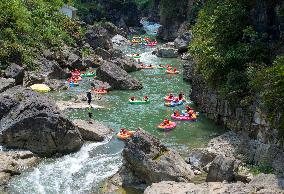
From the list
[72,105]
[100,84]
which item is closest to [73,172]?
[72,105]

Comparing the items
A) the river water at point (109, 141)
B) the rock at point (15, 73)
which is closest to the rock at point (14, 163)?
the river water at point (109, 141)

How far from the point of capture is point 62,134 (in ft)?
80.4

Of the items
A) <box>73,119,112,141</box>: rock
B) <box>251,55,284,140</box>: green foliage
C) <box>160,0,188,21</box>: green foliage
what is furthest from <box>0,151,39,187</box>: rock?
<box>160,0,188,21</box>: green foliage

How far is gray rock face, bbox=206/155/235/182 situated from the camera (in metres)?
19.5

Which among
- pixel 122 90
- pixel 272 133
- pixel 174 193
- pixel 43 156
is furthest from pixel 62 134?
pixel 122 90

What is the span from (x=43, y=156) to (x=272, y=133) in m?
11.6

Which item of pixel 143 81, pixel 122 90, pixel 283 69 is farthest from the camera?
pixel 143 81

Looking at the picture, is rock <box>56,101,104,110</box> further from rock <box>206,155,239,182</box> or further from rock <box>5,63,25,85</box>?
rock <box>206,155,239,182</box>

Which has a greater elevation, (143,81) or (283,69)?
(283,69)

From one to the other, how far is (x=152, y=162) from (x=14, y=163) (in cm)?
701

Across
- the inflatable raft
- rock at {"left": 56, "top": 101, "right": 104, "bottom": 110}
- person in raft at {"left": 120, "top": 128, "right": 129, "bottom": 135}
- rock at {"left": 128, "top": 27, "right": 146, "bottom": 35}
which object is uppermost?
rock at {"left": 128, "top": 27, "right": 146, "bottom": 35}

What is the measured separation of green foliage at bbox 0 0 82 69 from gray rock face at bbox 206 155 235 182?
2415 centimetres

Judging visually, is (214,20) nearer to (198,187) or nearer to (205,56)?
(205,56)

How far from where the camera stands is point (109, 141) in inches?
1048
